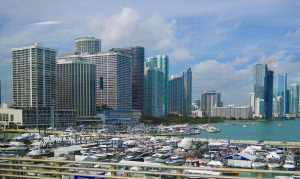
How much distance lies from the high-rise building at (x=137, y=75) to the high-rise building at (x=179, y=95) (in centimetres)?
623

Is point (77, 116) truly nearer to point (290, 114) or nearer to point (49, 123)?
point (49, 123)

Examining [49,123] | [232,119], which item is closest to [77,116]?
[49,123]

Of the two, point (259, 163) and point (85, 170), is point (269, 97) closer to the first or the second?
point (259, 163)

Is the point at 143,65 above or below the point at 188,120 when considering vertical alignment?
above

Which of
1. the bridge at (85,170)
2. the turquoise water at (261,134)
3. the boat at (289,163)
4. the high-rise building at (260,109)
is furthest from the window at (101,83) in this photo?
the bridge at (85,170)

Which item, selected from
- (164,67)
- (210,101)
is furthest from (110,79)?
(210,101)

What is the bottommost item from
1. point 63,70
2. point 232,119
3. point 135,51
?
point 232,119

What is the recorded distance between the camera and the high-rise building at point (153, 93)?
44969mm

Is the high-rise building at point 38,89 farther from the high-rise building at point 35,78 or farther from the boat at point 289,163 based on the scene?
the boat at point 289,163

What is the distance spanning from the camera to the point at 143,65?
45.2 metres

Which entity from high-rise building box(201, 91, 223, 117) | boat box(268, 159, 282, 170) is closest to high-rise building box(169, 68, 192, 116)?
high-rise building box(201, 91, 223, 117)

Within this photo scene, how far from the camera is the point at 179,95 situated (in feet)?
167

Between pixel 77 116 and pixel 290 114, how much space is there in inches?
1202

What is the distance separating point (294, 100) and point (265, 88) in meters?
3.82
